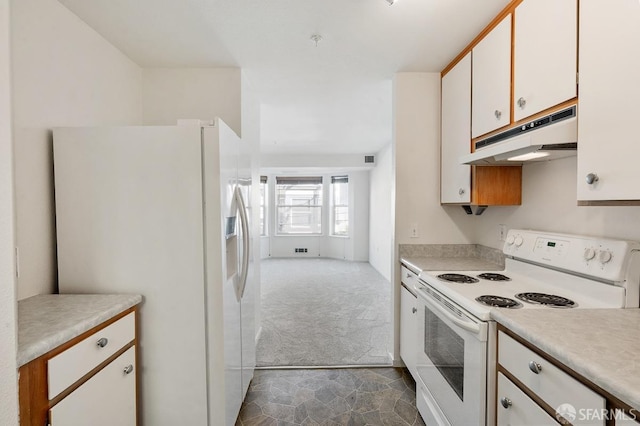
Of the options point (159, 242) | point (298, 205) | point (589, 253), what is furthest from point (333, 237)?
point (589, 253)

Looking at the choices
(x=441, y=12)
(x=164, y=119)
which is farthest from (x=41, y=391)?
(x=441, y=12)

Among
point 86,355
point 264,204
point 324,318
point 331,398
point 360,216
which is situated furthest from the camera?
point 264,204

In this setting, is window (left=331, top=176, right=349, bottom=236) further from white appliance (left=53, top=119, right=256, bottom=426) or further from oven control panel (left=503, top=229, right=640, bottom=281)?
white appliance (left=53, top=119, right=256, bottom=426)

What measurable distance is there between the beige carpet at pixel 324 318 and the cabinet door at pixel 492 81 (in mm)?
2073

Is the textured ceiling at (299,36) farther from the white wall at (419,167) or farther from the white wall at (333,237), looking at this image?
the white wall at (333,237)

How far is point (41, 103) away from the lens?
1528 millimetres

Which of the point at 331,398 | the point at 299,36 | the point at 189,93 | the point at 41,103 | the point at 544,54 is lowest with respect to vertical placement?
the point at 331,398

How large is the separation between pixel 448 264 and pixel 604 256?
3.11ft

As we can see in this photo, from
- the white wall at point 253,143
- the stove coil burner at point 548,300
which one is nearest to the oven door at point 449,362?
the stove coil burner at point 548,300

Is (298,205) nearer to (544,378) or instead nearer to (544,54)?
(544,54)

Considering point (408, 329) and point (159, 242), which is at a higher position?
point (159, 242)

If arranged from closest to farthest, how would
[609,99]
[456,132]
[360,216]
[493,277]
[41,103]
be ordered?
1. [609,99]
2. [41,103]
3. [493,277]
4. [456,132]
5. [360,216]

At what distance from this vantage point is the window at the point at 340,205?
7719mm

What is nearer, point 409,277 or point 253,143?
point 409,277
